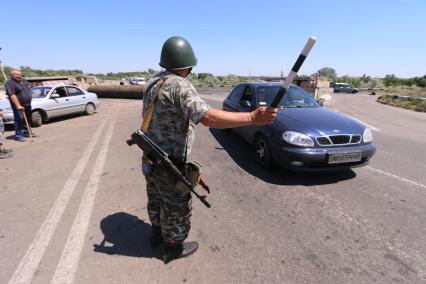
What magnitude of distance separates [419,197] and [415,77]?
89.3m

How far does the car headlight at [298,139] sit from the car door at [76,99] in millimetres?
10234

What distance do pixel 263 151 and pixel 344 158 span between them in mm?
1340

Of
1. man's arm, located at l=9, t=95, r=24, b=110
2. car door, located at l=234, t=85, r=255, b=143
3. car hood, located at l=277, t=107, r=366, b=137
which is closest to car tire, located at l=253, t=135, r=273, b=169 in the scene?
car door, located at l=234, t=85, r=255, b=143

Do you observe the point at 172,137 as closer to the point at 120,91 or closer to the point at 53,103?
the point at 53,103

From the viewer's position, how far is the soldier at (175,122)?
6.31ft

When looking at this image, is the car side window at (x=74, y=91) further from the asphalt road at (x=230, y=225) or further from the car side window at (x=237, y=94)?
the car side window at (x=237, y=94)

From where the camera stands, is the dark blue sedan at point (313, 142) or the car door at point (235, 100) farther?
the car door at point (235, 100)


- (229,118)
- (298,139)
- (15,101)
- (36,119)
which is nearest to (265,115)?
(229,118)

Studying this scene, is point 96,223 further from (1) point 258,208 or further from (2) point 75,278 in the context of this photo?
(1) point 258,208

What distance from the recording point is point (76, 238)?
2.88 metres

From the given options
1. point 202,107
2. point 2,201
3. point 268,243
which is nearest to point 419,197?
point 268,243

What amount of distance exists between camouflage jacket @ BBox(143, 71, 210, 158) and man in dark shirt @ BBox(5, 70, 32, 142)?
6939 mm

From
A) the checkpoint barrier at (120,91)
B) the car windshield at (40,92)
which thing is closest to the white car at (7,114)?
the car windshield at (40,92)

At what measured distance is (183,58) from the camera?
6.94 ft
